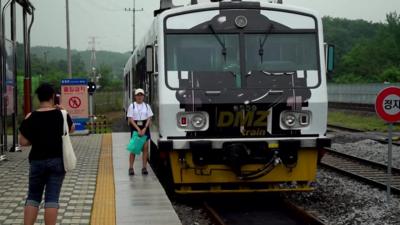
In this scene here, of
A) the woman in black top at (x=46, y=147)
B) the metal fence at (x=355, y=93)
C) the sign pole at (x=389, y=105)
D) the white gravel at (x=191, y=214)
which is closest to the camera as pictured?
the woman in black top at (x=46, y=147)

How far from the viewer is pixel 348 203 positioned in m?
9.53

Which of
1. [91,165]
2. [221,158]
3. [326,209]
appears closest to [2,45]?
[91,165]

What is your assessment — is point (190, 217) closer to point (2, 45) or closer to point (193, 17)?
point (193, 17)

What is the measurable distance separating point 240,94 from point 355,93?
3757 cm

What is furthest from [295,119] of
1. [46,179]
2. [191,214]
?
[46,179]

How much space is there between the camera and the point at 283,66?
9.34 m

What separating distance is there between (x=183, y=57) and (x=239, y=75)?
0.87m

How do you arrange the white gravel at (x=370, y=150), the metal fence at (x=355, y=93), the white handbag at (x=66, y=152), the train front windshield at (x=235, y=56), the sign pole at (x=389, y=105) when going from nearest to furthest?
the white handbag at (x=66, y=152)
the train front windshield at (x=235, y=56)
the sign pole at (x=389, y=105)
the white gravel at (x=370, y=150)
the metal fence at (x=355, y=93)

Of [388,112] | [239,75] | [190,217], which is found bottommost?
[190,217]

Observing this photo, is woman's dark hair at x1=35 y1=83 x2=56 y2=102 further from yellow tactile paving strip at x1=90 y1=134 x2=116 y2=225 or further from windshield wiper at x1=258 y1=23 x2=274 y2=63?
windshield wiper at x1=258 y1=23 x2=274 y2=63

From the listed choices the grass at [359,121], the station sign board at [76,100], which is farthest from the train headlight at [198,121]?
the grass at [359,121]

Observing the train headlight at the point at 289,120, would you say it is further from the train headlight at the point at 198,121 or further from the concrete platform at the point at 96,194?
the concrete platform at the point at 96,194

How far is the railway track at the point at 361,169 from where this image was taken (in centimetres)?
1139

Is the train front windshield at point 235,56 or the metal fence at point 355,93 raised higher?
the train front windshield at point 235,56
